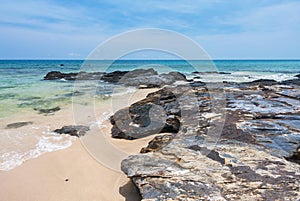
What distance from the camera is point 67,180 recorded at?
13.6ft

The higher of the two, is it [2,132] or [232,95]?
[232,95]

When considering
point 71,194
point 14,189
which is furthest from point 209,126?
point 14,189

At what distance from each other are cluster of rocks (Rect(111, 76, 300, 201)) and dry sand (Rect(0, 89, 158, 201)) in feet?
1.91

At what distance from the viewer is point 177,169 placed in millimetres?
3326

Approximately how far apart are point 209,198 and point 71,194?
2.24 m

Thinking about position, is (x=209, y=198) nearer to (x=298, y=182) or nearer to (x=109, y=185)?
A: (x=298, y=182)

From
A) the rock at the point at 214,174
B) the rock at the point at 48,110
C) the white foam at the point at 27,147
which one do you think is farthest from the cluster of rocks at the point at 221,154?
the rock at the point at 48,110

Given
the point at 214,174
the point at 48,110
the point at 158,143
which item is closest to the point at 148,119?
the point at 158,143

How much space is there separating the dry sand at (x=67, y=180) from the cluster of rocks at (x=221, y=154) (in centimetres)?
58

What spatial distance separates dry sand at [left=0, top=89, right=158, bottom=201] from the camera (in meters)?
3.71

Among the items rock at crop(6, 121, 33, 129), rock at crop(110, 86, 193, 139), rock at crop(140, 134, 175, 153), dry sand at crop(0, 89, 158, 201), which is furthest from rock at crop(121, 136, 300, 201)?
rock at crop(6, 121, 33, 129)

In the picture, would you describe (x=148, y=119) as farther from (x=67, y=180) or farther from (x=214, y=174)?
(x=214, y=174)

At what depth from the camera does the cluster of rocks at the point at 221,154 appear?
2.85m

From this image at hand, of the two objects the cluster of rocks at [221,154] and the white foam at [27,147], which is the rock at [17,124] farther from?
the cluster of rocks at [221,154]
